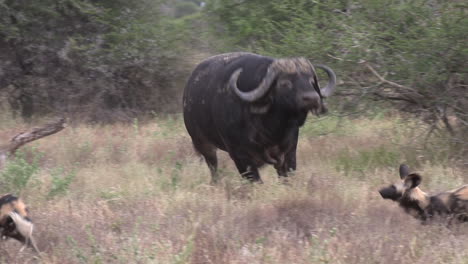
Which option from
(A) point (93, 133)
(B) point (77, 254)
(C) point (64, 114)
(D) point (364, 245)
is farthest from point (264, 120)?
(C) point (64, 114)

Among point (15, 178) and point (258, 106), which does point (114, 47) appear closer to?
point (15, 178)

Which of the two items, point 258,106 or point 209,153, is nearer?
point 258,106

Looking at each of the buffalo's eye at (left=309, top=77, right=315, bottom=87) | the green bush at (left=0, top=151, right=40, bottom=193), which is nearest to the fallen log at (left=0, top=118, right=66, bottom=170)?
the green bush at (left=0, top=151, right=40, bottom=193)

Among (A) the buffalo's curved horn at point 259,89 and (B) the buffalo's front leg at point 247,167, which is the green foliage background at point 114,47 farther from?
(A) the buffalo's curved horn at point 259,89

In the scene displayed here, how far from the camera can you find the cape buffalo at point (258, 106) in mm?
6965

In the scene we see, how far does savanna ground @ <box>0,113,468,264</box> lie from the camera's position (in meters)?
5.44

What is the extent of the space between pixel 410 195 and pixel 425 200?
168mm

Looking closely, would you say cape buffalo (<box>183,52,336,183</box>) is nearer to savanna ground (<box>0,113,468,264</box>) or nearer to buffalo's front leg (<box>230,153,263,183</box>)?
buffalo's front leg (<box>230,153,263,183</box>)

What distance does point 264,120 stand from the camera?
287 inches

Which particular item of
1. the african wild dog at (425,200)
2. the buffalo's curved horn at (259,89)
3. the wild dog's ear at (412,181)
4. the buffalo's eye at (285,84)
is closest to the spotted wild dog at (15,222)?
the buffalo's curved horn at (259,89)

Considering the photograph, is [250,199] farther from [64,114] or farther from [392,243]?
[64,114]

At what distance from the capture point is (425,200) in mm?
6488

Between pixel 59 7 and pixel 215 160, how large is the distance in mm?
7254

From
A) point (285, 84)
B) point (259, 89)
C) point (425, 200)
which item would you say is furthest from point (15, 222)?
point (425, 200)
